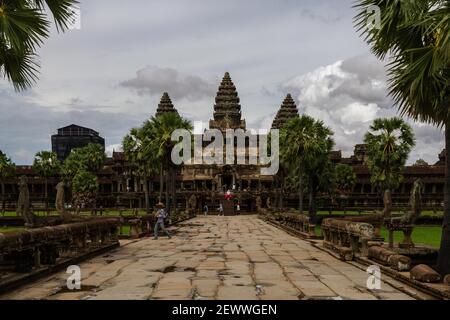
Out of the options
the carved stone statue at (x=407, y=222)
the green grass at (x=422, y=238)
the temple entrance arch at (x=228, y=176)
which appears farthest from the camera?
the temple entrance arch at (x=228, y=176)

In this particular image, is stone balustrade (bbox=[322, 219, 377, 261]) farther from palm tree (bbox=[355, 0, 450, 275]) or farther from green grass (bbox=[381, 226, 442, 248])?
green grass (bbox=[381, 226, 442, 248])

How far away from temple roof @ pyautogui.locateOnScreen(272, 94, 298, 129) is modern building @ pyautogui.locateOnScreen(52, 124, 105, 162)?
8454 centimetres

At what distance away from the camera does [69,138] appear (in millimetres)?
168375

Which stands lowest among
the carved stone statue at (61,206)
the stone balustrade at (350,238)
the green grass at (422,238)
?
the green grass at (422,238)

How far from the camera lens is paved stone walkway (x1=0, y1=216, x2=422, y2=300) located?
900cm

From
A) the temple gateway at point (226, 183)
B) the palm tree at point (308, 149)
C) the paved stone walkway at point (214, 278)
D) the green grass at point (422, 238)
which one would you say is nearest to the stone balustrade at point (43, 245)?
the paved stone walkway at point (214, 278)

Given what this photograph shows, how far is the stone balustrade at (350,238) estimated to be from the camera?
545 inches

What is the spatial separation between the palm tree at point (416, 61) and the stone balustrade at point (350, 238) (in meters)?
2.57

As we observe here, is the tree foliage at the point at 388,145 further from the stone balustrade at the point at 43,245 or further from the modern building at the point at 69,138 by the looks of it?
the modern building at the point at 69,138

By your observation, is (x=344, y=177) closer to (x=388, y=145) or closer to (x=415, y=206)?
(x=388, y=145)

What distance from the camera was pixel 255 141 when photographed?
92812 mm

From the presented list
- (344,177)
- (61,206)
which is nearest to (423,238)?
(61,206)
